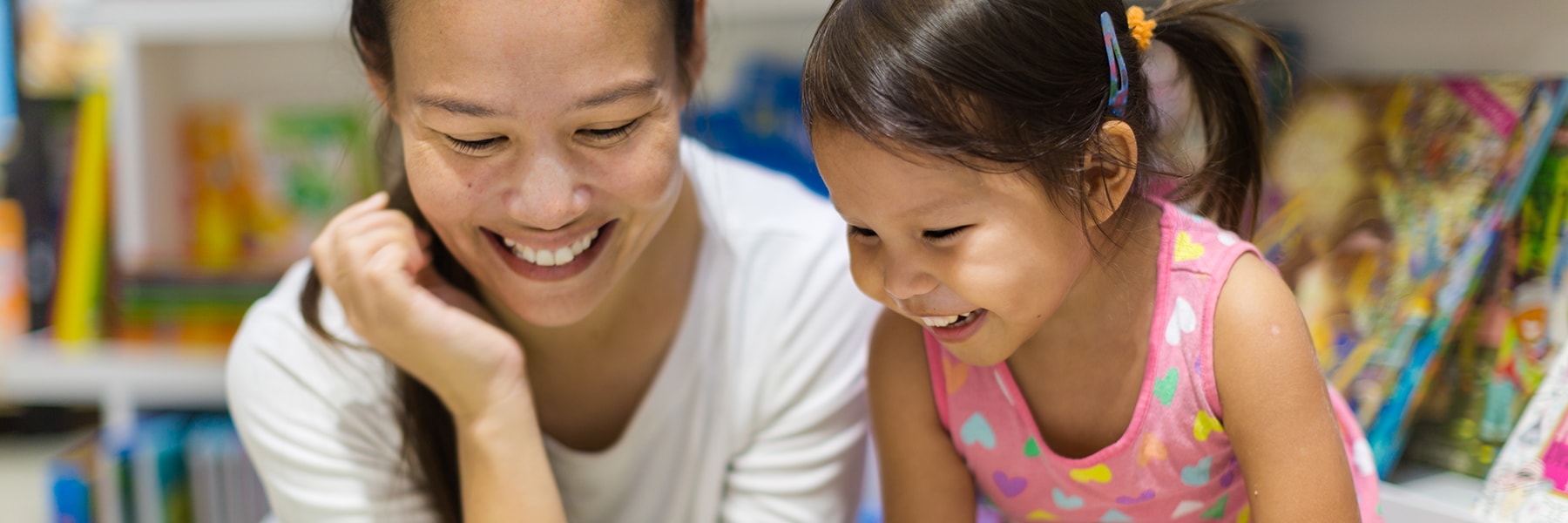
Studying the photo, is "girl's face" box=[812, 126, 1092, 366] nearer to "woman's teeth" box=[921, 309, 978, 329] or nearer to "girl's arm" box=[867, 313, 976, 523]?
"woman's teeth" box=[921, 309, 978, 329]

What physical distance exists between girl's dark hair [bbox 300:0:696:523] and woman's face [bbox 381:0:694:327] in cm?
4

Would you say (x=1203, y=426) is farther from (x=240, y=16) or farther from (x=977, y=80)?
(x=240, y=16)

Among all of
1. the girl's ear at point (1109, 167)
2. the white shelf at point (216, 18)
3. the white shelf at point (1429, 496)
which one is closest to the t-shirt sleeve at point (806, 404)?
the girl's ear at point (1109, 167)

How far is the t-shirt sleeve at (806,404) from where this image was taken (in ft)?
3.41

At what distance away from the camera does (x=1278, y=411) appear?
79 cm

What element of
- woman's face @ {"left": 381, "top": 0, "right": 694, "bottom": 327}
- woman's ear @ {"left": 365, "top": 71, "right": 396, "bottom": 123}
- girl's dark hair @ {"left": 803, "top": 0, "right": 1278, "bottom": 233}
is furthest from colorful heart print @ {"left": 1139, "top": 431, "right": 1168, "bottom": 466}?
woman's ear @ {"left": 365, "top": 71, "right": 396, "bottom": 123}

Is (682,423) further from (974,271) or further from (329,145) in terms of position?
(329,145)

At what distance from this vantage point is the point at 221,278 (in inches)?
62.2

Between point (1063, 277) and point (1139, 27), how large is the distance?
186mm

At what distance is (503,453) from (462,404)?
0.06 metres

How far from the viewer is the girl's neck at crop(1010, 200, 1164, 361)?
88cm

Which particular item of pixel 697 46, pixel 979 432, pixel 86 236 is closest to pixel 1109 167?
pixel 979 432

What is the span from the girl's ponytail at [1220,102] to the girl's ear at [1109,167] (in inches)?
4.9

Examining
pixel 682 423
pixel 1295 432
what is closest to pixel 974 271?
pixel 1295 432
